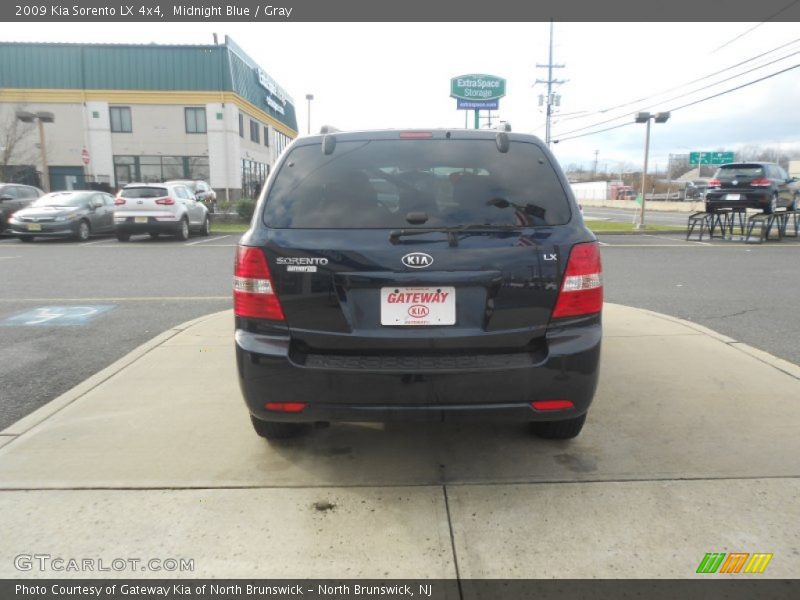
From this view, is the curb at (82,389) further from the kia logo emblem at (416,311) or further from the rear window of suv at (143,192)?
the rear window of suv at (143,192)

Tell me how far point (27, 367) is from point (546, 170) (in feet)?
14.9

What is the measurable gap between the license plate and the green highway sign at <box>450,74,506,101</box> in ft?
94.3

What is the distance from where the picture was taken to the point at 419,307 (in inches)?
108

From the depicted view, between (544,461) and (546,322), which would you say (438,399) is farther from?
(544,461)

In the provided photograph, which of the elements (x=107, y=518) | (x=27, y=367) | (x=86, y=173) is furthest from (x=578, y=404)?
(x=86, y=173)

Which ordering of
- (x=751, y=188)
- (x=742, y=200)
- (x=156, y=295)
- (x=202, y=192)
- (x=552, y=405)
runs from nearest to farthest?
(x=552, y=405), (x=156, y=295), (x=751, y=188), (x=742, y=200), (x=202, y=192)

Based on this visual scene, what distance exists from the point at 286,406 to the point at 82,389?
92.1 inches

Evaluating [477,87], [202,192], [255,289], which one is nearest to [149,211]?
[202,192]

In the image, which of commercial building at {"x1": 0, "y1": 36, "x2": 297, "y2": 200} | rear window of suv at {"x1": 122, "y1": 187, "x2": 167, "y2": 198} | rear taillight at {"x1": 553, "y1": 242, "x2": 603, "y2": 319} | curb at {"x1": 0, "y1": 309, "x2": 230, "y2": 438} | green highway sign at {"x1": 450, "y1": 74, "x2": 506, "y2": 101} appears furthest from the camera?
commercial building at {"x1": 0, "y1": 36, "x2": 297, "y2": 200}

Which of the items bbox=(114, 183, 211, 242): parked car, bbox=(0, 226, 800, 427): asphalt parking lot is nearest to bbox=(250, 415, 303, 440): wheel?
bbox=(0, 226, 800, 427): asphalt parking lot

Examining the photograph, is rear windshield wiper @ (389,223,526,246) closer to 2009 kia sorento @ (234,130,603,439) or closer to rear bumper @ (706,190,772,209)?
2009 kia sorento @ (234,130,603,439)

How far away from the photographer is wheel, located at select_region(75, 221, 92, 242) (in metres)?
16.4

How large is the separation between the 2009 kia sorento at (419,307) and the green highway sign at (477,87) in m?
28.5

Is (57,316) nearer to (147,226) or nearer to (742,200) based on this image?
(147,226)
